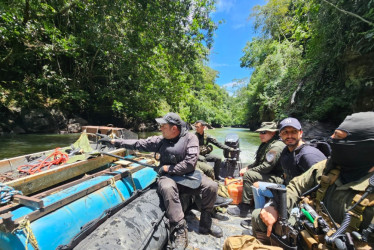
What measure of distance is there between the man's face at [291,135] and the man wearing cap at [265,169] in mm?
542

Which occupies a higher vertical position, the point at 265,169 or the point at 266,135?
the point at 266,135

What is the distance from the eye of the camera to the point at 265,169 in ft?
9.26

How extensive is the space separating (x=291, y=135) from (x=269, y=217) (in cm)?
111

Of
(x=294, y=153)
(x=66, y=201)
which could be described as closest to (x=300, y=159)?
(x=294, y=153)

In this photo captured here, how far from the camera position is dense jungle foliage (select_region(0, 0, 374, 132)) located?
284 inches

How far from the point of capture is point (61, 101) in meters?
11.9

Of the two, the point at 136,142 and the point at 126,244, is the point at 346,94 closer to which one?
the point at 136,142

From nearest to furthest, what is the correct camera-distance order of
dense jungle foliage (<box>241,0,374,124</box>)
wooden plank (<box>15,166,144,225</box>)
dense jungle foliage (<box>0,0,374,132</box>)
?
1. wooden plank (<box>15,166,144,225</box>)
2. dense jungle foliage (<box>241,0,374,124</box>)
3. dense jungle foliage (<box>0,0,374,132</box>)

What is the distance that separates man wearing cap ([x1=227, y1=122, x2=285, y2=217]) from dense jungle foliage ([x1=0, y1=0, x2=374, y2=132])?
547 cm

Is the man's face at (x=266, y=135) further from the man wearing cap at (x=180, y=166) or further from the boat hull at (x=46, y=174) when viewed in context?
the boat hull at (x=46, y=174)

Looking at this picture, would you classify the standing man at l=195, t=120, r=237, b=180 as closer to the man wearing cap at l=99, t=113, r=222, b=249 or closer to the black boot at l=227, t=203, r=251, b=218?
the black boot at l=227, t=203, r=251, b=218

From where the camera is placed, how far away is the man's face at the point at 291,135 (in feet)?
7.13

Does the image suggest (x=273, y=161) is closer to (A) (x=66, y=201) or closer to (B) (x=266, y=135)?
(B) (x=266, y=135)

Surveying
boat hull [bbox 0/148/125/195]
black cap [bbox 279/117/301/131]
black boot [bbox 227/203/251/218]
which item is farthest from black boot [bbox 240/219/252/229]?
boat hull [bbox 0/148/125/195]
